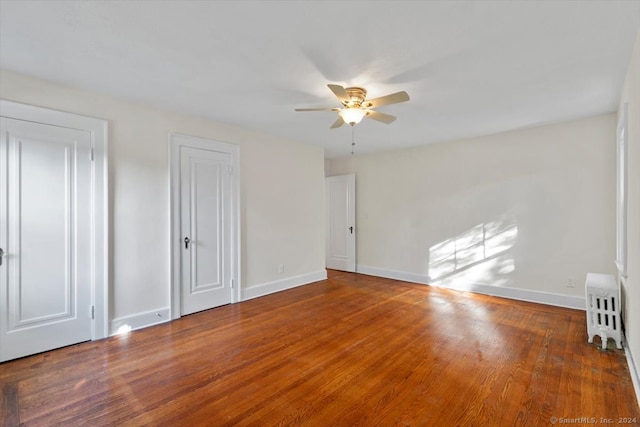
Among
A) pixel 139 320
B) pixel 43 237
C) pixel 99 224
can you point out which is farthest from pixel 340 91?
pixel 139 320

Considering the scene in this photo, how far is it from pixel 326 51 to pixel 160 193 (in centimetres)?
255

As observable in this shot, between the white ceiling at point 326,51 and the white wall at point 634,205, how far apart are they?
22 cm

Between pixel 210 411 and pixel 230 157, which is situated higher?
pixel 230 157

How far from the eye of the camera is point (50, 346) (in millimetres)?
2805

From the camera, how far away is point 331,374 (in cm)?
240

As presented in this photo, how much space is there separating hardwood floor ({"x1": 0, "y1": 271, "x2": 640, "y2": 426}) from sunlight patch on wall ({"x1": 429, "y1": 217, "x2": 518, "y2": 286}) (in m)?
0.93

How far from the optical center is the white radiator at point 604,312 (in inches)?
110

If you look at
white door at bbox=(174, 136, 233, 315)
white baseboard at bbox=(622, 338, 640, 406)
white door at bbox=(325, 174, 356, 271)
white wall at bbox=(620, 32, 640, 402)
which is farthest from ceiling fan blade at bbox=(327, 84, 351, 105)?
white door at bbox=(325, 174, 356, 271)

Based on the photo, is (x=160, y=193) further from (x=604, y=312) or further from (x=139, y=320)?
(x=604, y=312)

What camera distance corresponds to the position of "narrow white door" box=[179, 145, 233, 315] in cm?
377

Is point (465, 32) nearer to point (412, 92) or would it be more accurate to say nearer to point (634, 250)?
point (412, 92)

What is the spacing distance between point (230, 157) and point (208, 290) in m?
1.86

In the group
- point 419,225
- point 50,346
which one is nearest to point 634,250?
point 419,225

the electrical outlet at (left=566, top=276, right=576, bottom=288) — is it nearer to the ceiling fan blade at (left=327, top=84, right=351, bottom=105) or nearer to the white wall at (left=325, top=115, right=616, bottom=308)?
the white wall at (left=325, top=115, right=616, bottom=308)
